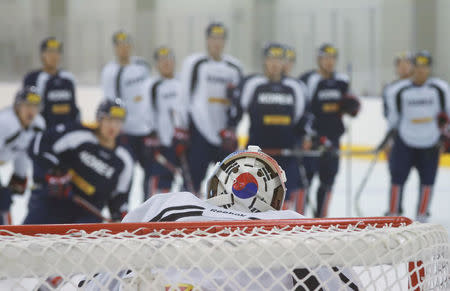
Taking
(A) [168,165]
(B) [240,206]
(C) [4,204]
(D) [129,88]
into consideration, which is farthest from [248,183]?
(D) [129,88]

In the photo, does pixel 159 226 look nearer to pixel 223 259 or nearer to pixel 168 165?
pixel 223 259

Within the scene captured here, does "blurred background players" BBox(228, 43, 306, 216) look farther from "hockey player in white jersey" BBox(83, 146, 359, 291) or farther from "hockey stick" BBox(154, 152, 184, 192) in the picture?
"hockey player in white jersey" BBox(83, 146, 359, 291)

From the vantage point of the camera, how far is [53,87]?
5953 mm

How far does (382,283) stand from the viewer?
1.30 meters

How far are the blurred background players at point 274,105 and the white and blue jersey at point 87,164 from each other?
4.38 feet

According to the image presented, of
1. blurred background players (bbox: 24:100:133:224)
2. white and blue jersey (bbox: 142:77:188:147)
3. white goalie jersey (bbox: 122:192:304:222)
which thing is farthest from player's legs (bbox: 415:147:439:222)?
white goalie jersey (bbox: 122:192:304:222)

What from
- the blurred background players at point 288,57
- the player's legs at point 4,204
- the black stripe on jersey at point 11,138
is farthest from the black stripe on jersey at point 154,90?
the player's legs at point 4,204

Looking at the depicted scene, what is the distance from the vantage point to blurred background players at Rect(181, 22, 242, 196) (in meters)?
5.29

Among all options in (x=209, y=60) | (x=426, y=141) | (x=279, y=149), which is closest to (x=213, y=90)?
(x=209, y=60)

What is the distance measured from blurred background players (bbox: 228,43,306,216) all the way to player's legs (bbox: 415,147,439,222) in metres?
1.04

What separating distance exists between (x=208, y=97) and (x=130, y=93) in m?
1.17

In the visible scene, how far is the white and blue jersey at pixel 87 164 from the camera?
12.3ft

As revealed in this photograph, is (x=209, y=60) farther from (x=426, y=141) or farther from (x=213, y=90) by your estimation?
(x=426, y=141)

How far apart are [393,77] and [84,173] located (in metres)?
6.45
